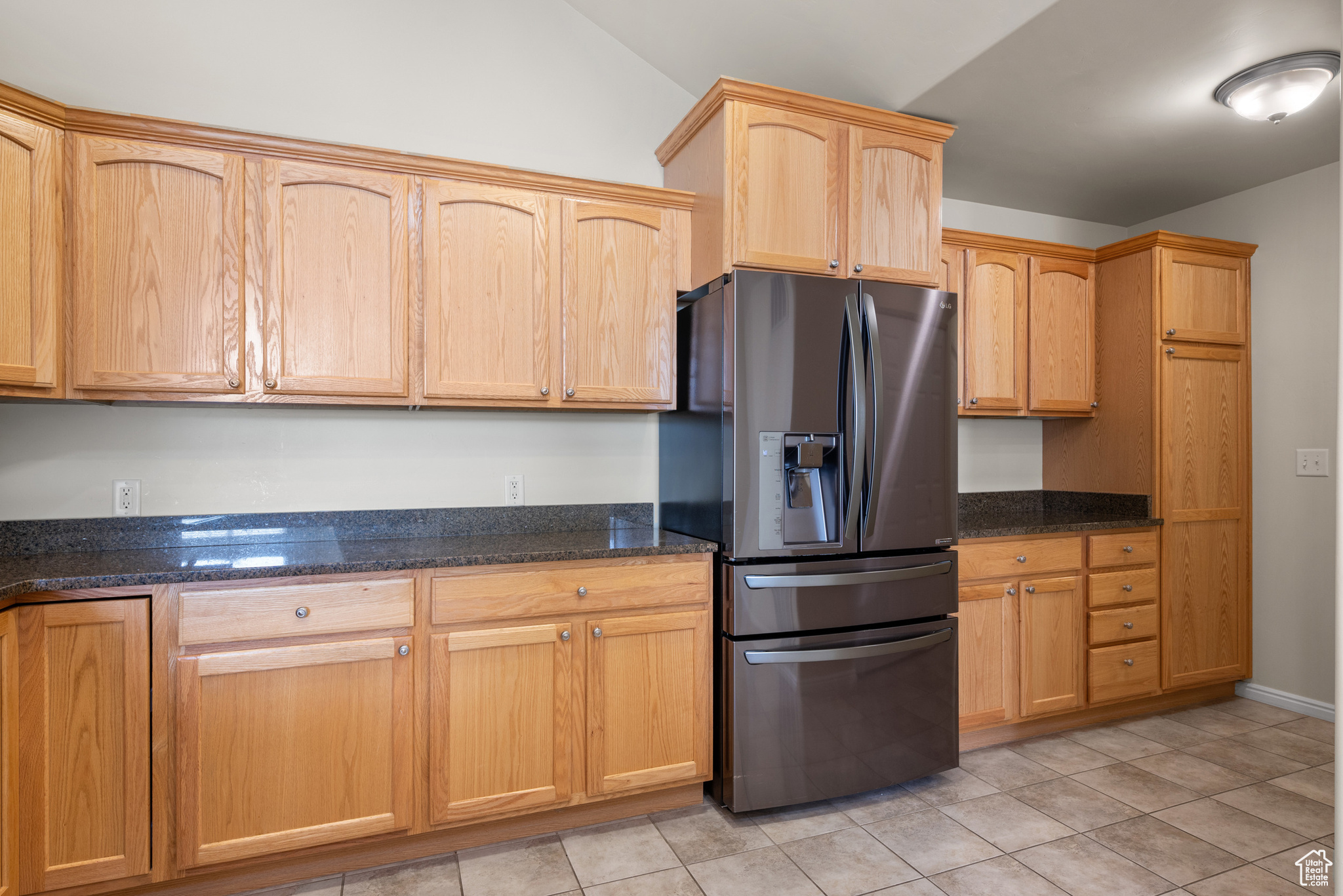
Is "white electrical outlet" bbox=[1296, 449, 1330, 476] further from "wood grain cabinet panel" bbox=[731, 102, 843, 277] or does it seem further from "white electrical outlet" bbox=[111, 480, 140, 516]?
"white electrical outlet" bbox=[111, 480, 140, 516]

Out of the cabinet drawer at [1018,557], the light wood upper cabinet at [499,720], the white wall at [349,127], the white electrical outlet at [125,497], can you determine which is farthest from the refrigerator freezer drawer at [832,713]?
the white electrical outlet at [125,497]

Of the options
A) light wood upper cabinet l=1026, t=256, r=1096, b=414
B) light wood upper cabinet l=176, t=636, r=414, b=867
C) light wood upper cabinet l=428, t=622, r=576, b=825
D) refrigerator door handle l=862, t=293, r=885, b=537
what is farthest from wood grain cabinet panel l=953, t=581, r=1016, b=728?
light wood upper cabinet l=176, t=636, r=414, b=867

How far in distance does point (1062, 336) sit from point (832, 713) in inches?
87.7

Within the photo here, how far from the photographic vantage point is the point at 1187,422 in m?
3.32

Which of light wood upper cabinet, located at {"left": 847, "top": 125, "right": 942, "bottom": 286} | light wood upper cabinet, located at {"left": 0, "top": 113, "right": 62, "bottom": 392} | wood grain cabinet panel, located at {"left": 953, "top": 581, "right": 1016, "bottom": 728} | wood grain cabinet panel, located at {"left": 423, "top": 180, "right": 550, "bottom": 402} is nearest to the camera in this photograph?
light wood upper cabinet, located at {"left": 0, "top": 113, "right": 62, "bottom": 392}

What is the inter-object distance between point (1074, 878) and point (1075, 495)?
213cm

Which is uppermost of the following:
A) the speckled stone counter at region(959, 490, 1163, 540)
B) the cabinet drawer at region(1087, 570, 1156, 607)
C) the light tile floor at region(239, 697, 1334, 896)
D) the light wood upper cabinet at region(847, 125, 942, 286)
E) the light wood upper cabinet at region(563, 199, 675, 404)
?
the light wood upper cabinet at region(847, 125, 942, 286)

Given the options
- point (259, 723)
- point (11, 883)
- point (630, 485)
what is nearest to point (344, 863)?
point (259, 723)

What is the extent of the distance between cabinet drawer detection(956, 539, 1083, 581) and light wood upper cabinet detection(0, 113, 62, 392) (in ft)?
Result: 9.86

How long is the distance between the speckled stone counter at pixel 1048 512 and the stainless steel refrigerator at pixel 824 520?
1.99ft

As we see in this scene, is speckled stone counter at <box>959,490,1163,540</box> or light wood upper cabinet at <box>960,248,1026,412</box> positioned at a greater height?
light wood upper cabinet at <box>960,248,1026,412</box>

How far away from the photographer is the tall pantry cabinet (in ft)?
10.7

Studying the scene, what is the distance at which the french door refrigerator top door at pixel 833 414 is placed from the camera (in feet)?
7.42

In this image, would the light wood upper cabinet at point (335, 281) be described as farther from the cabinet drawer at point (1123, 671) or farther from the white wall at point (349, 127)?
the cabinet drawer at point (1123, 671)
